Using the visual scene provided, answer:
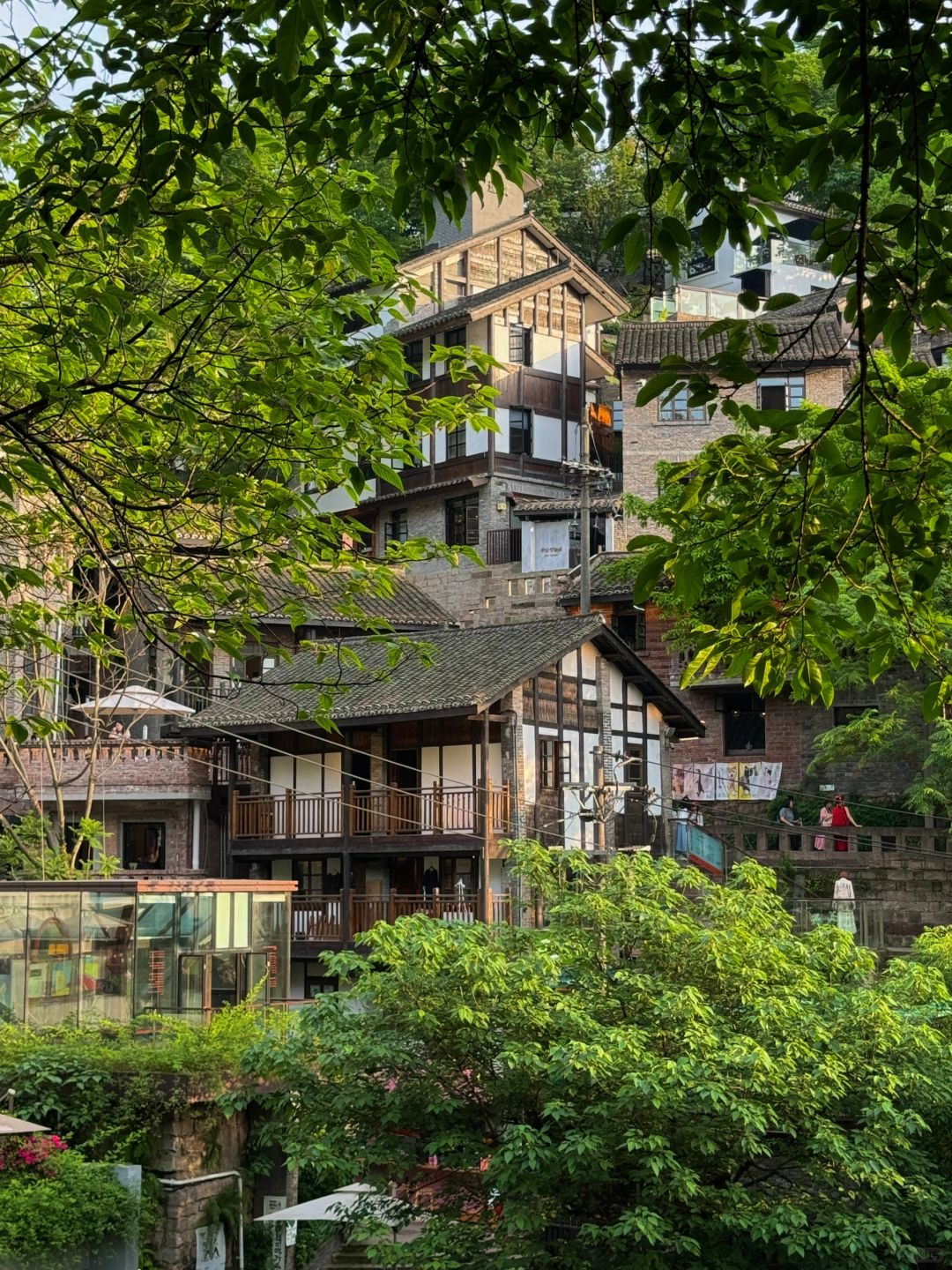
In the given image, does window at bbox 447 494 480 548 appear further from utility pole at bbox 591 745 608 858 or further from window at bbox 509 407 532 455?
utility pole at bbox 591 745 608 858

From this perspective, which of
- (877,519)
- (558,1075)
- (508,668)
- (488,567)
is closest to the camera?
(877,519)

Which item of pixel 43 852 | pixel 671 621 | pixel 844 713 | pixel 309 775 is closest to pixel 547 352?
pixel 671 621

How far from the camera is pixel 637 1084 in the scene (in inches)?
567

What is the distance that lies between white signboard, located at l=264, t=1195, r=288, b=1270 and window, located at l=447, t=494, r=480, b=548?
25.2 m

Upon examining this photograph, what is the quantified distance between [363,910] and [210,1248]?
10.4 meters

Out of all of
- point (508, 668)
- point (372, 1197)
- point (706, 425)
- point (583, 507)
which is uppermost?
point (706, 425)

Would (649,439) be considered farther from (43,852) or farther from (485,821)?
(43,852)

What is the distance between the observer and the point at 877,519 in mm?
5898

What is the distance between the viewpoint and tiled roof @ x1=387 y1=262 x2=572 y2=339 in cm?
4394

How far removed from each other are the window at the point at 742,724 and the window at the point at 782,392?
308 inches

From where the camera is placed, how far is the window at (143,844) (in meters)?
36.2

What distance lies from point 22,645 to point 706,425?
36.1 m

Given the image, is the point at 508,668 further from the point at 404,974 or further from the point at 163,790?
the point at 404,974

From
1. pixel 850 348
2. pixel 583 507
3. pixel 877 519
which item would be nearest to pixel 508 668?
pixel 583 507
